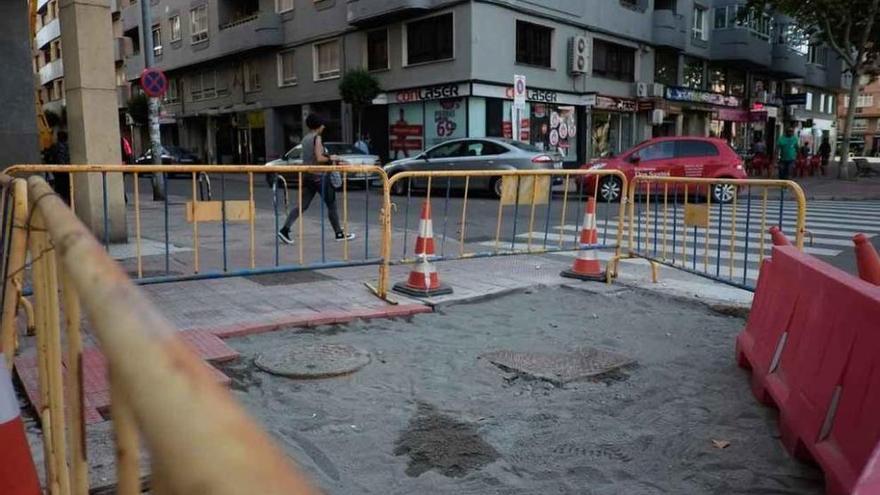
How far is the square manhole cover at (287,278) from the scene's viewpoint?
6898mm

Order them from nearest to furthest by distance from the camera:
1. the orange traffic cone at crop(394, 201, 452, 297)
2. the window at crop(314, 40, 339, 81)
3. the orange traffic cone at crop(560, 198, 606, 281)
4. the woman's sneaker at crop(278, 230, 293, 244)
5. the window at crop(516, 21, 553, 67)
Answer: the orange traffic cone at crop(394, 201, 452, 297) → the orange traffic cone at crop(560, 198, 606, 281) → the woman's sneaker at crop(278, 230, 293, 244) → the window at crop(516, 21, 553, 67) → the window at crop(314, 40, 339, 81)

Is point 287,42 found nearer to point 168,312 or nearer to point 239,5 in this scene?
point 239,5

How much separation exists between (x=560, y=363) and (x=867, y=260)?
6.33 ft

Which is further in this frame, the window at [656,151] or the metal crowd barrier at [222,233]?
the window at [656,151]

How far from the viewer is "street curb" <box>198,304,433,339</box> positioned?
506 cm

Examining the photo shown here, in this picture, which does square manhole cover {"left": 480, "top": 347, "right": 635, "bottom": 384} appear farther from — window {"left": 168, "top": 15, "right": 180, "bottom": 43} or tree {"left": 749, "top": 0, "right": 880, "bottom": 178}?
window {"left": 168, "top": 15, "right": 180, "bottom": 43}

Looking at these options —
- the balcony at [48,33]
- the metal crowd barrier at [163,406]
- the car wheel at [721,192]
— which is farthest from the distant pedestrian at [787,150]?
the balcony at [48,33]

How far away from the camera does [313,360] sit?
4484 mm

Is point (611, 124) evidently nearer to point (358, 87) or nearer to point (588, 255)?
point (358, 87)

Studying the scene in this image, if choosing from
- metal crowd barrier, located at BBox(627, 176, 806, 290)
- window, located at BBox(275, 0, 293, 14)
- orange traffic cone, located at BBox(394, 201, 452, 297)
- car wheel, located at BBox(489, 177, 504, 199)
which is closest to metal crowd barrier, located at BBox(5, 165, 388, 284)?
orange traffic cone, located at BBox(394, 201, 452, 297)

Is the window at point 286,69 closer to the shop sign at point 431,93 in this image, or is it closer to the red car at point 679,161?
the shop sign at point 431,93

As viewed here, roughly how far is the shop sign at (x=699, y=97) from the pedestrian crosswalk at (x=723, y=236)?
693 inches

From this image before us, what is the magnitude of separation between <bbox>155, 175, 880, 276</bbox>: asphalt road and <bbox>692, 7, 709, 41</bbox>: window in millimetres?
19943

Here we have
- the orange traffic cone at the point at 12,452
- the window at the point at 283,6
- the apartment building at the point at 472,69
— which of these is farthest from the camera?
the window at the point at 283,6
